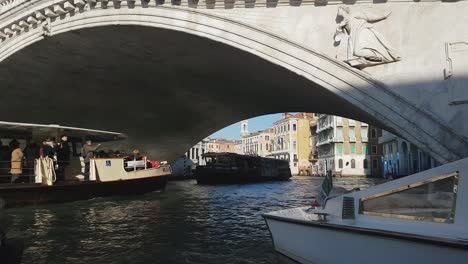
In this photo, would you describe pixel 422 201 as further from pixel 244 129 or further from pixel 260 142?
pixel 244 129

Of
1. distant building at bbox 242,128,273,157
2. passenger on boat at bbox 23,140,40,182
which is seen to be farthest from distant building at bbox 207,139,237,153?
passenger on boat at bbox 23,140,40,182

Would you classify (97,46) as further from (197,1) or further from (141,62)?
(197,1)

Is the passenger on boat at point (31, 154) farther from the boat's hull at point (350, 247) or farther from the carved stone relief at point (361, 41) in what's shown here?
the carved stone relief at point (361, 41)

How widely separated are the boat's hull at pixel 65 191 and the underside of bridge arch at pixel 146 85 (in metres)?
3.76

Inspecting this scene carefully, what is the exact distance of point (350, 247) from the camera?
16.7ft

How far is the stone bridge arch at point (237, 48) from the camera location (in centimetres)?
776

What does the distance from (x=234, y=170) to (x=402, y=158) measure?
1903cm

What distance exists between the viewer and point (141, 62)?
13.9 meters

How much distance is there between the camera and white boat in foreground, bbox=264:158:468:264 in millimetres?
4191

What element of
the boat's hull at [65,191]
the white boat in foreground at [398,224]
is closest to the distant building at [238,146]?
the boat's hull at [65,191]

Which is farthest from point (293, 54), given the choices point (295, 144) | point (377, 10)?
point (295, 144)

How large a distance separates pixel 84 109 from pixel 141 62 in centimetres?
808

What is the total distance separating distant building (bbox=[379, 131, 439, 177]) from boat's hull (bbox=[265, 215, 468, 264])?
2930cm

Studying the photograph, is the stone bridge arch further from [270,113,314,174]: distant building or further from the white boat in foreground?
[270,113,314,174]: distant building
